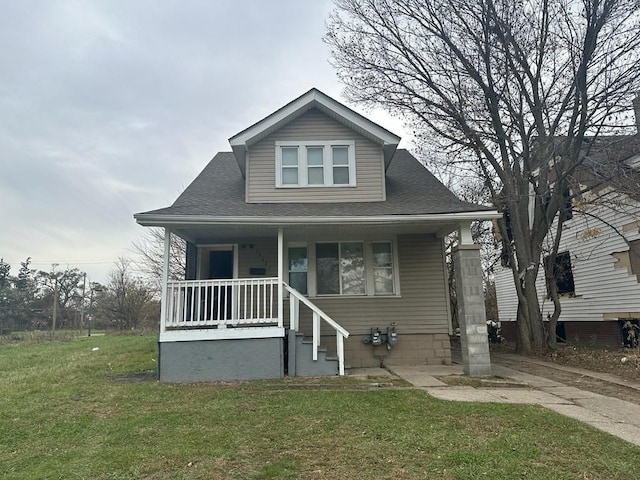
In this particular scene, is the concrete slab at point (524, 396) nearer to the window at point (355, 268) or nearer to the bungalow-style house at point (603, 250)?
the window at point (355, 268)

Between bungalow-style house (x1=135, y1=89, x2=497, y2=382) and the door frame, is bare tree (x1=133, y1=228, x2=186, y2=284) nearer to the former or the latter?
the door frame

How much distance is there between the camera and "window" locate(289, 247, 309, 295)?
383 inches

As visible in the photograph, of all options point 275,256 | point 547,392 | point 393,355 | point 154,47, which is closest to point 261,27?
point 154,47

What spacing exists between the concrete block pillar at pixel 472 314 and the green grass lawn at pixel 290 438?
6.86 ft

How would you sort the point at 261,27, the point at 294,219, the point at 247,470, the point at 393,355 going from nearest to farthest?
1. the point at 247,470
2. the point at 294,219
3. the point at 393,355
4. the point at 261,27

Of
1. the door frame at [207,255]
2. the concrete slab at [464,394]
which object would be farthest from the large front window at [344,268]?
the concrete slab at [464,394]

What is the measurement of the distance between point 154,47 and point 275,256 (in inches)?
299

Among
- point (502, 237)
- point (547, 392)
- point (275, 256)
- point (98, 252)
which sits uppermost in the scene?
point (98, 252)

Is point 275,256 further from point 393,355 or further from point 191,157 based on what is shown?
point 191,157

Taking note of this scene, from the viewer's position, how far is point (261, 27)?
38.4 ft

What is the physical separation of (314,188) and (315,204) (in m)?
0.55

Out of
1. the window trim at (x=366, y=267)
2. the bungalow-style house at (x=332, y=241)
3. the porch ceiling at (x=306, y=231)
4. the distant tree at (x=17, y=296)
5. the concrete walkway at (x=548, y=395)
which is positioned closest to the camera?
the concrete walkway at (x=548, y=395)

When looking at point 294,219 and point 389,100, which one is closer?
point 294,219

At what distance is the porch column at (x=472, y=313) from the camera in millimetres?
7742
